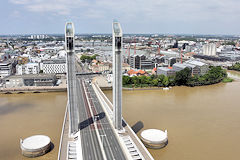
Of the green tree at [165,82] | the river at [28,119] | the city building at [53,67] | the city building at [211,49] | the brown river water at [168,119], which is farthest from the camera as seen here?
the city building at [211,49]

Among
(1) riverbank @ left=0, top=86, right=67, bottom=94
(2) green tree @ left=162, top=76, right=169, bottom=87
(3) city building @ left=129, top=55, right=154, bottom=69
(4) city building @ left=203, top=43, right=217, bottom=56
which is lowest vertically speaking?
(1) riverbank @ left=0, top=86, right=67, bottom=94

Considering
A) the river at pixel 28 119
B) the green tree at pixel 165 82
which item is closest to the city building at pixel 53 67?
the river at pixel 28 119

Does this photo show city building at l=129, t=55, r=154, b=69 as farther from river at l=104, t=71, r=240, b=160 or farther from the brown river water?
the brown river water

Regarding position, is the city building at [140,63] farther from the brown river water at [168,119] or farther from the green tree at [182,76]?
the brown river water at [168,119]

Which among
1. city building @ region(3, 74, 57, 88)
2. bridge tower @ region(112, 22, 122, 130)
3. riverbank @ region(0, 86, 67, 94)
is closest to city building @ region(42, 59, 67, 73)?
city building @ region(3, 74, 57, 88)

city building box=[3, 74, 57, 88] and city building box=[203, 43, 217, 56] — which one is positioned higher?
city building box=[203, 43, 217, 56]

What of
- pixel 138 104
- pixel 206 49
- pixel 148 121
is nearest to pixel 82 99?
pixel 138 104

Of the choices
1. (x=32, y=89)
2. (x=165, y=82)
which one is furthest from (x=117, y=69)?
(x=32, y=89)

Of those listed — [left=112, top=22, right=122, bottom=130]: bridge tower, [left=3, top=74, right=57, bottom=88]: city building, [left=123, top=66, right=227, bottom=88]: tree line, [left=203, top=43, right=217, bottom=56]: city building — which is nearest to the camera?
[left=112, top=22, right=122, bottom=130]: bridge tower
